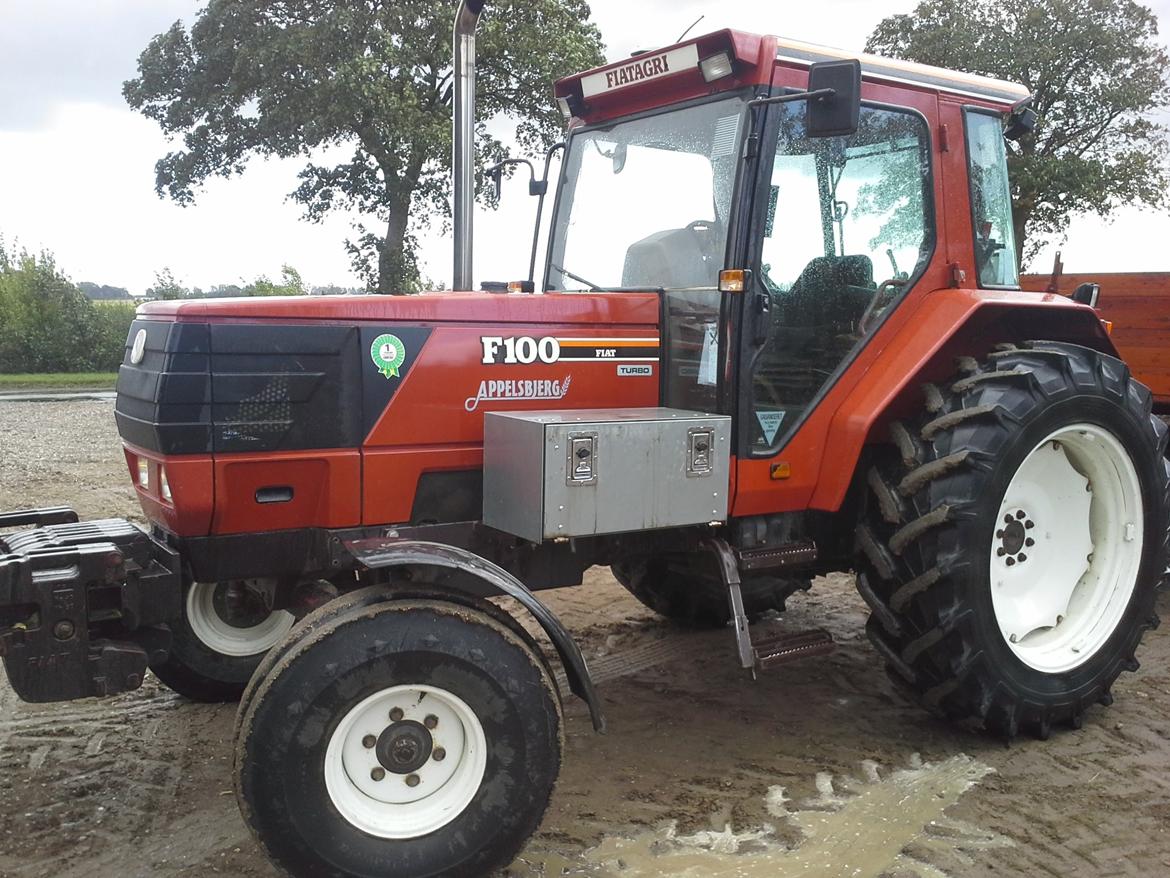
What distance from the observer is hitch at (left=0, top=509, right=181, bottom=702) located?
9.89ft

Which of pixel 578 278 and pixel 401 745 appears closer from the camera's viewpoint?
pixel 401 745

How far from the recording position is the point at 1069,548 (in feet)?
14.7

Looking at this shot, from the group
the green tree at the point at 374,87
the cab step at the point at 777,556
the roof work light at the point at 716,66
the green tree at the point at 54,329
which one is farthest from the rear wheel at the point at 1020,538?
the green tree at the point at 54,329

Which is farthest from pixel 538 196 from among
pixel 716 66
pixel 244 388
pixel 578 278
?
pixel 244 388

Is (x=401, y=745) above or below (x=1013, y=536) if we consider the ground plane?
below

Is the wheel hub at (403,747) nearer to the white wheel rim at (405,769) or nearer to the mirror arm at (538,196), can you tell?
the white wheel rim at (405,769)

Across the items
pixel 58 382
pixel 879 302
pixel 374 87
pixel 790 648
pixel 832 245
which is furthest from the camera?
pixel 58 382

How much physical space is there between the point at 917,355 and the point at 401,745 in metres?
2.35

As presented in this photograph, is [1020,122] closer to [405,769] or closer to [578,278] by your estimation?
[578,278]

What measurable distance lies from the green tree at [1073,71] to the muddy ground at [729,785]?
17.0 metres

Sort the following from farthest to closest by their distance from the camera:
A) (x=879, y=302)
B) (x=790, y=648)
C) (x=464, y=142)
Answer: (x=464, y=142), (x=879, y=302), (x=790, y=648)

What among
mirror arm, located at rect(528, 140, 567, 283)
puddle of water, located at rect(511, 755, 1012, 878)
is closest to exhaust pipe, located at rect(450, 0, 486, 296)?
A: mirror arm, located at rect(528, 140, 567, 283)

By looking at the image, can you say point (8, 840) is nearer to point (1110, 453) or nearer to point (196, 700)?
point (196, 700)

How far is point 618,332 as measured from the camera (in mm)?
3898
